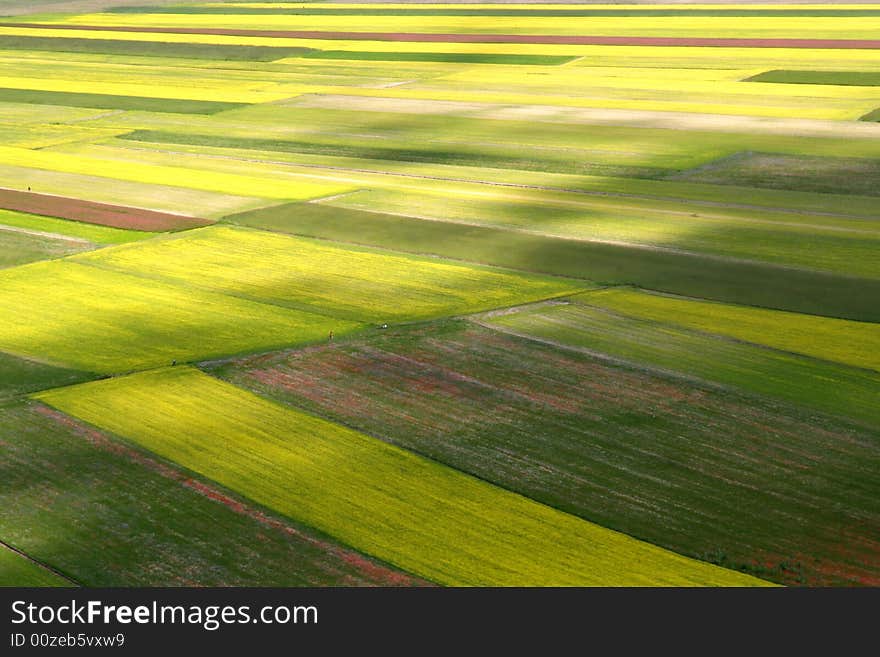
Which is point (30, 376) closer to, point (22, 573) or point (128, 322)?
point (128, 322)

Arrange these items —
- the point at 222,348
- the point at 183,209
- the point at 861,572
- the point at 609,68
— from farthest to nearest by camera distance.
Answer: the point at 609,68 → the point at 183,209 → the point at 222,348 → the point at 861,572

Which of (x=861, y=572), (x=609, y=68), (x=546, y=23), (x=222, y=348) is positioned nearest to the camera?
(x=861, y=572)

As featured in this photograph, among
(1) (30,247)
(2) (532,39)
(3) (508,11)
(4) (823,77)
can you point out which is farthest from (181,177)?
(3) (508,11)

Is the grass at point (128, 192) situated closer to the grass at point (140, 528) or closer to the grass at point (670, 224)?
the grass at point (670, 224)

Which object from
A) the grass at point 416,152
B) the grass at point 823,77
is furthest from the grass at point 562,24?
the grass at point 416,152

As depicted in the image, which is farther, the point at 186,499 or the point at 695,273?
the point at 695,273

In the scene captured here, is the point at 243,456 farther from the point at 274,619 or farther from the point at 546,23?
the point at 546,23

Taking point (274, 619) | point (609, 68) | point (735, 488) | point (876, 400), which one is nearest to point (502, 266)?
point (876, 400)

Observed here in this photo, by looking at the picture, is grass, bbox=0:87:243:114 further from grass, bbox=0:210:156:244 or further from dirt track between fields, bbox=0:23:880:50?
dirt track between fields, bbox=0:23:880:50
